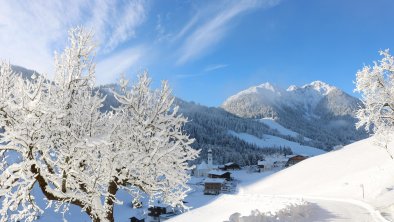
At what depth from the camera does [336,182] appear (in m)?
68.6

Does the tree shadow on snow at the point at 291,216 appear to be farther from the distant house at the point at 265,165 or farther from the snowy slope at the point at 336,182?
the distant house at the point at 265,165

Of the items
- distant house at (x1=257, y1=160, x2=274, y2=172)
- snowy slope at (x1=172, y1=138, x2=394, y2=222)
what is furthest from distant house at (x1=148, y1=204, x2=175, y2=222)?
distant house at (x1=257, y1=160, x2=274, y2=172)

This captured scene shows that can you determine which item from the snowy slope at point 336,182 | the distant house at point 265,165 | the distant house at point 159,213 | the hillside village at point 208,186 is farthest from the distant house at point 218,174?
the distant house at point 159,213

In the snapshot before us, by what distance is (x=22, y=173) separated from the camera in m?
13.2

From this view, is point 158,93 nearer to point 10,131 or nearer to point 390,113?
→ point 10,131

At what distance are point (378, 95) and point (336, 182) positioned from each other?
40764 millimetres

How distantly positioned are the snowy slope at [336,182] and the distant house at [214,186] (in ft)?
68.1

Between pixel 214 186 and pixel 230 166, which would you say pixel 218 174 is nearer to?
pixel 214 186

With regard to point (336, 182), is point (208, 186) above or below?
below

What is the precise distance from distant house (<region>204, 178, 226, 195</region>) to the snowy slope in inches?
817

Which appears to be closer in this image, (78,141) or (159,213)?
(78,141)

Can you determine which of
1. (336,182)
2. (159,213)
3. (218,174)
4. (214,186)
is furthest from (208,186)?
(336,182)

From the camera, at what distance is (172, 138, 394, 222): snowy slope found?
41.9m

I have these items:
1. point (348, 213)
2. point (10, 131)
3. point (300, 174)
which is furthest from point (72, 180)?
point (300, 174)
